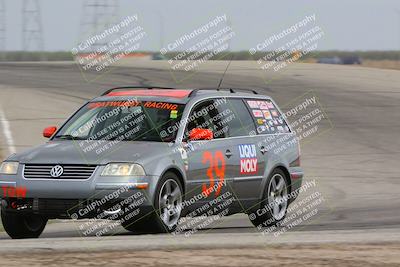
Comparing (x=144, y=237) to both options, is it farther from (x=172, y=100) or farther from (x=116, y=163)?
(x=172, y=100)

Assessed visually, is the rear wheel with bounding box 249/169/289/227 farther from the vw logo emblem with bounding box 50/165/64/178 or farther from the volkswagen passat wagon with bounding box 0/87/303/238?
the vw logo emblem with bounding box 50/165/64/178

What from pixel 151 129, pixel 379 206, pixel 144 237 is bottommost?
pixel 379 206

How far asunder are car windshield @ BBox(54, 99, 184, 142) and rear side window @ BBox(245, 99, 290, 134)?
159 centimetres

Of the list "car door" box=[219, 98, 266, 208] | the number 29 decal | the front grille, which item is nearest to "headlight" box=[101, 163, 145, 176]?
the front grille

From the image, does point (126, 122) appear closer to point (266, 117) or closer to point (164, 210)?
point (164, 210)

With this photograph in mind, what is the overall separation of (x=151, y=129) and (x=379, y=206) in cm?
529

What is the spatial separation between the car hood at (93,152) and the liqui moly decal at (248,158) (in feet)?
4.78

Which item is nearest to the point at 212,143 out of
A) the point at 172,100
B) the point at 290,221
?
the point at 172,100

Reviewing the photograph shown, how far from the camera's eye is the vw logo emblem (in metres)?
11.6

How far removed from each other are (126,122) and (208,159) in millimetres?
1043

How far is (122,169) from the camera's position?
1154cm

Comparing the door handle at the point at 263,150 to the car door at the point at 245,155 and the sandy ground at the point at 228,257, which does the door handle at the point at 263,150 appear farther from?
the sandy ground at the point at 228,257

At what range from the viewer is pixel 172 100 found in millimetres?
12875

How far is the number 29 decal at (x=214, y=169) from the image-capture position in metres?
12.6
